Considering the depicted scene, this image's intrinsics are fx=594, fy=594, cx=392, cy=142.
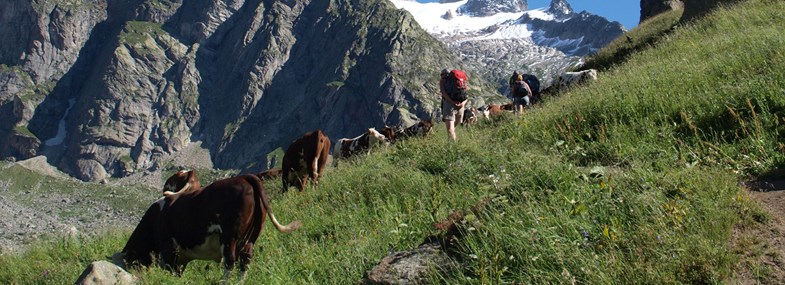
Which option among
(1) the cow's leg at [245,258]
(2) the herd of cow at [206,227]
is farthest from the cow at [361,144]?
(1) the cow's leg at [245,258]

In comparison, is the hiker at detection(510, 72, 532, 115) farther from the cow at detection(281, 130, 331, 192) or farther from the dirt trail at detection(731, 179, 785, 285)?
the dirt trail at detection(731, 179, 785, 285)

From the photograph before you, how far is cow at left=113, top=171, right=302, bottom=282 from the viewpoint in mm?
7004

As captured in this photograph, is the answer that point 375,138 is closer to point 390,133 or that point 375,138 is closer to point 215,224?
point 390,133

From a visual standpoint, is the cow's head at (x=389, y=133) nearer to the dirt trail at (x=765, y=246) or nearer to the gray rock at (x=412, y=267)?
the gray rock at (x=412, y=267)

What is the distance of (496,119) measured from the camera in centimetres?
1744

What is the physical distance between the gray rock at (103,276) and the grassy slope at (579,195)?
0.24 m

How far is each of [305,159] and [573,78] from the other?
11.5 metres

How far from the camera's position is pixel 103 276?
665cm

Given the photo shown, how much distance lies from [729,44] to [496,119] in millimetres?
6479

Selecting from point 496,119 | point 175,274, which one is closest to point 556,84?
point 496,119

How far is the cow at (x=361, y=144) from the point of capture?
19.1 metres

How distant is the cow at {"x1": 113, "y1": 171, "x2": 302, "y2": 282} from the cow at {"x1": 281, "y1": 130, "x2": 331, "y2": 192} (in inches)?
237

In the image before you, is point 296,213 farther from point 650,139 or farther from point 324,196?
point 650,139

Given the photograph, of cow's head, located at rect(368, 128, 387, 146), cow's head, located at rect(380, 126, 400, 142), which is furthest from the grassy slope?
cow's head, located at rect(380, 126, 400, 142)
